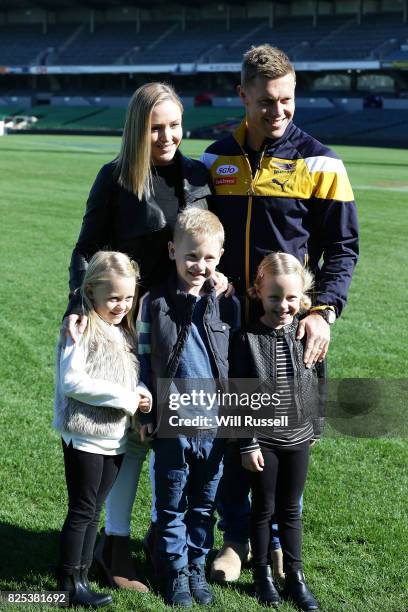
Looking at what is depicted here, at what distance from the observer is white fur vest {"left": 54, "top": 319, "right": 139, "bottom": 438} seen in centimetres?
316

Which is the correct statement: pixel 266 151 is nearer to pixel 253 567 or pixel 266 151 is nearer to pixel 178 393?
pixel 178 393

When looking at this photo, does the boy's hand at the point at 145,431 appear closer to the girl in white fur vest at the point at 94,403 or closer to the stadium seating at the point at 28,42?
the girl in white fur vest at the point at 94,403

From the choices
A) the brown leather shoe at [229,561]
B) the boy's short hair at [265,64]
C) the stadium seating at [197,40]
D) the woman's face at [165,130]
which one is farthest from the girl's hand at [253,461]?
the stadium seating at [197,40]

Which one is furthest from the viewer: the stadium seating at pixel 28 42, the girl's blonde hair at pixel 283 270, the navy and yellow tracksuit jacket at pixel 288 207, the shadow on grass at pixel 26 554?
the stadium seating at pixel 28 42

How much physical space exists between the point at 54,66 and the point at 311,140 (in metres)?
64.5

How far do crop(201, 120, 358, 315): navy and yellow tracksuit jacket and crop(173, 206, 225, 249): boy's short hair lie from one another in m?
0.25

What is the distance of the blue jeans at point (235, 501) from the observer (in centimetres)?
351

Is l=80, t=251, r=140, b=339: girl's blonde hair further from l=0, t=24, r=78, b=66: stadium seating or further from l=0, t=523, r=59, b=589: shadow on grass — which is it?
l=0, t=24, r=78, b=66: stadium seating

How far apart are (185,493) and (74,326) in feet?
2.50

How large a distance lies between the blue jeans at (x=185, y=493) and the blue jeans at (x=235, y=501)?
25cm

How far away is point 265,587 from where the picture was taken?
329cm

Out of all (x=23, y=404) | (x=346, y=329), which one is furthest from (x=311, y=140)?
(x=346, y=329)

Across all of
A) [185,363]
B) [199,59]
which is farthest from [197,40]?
[185,363]

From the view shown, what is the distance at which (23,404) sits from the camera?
5.70 metres
